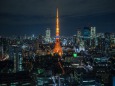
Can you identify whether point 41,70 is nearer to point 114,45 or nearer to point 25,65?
point 25,65

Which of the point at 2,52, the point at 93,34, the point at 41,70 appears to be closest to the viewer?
the point at 41,70

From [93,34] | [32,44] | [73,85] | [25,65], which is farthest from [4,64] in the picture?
[93,34]

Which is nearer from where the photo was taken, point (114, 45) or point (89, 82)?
point (89, 82)

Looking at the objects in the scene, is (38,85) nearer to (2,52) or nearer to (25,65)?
(25,65)

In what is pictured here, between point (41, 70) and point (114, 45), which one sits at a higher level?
point (114, 45)

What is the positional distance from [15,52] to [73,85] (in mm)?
5320

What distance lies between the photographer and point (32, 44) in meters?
21.9

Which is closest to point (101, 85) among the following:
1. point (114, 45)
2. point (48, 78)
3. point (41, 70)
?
point (48, 78)

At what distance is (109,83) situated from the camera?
8758 millimetres

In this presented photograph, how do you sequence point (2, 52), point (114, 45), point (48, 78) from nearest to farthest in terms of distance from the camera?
point (48, 78)
point (2, 52)
point (114, 45)

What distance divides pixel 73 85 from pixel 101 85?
984 millimetres

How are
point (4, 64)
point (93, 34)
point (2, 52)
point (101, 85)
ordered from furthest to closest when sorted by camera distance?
point (93, 34), point (2, 52), point (4, 64), point (101, 85)

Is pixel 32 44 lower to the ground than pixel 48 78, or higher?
higher

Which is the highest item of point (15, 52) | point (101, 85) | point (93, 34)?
point (93, 34)
